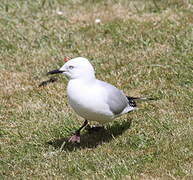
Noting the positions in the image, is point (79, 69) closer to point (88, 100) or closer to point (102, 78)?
point (88, 100)

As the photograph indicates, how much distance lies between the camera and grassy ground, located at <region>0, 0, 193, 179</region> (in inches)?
216

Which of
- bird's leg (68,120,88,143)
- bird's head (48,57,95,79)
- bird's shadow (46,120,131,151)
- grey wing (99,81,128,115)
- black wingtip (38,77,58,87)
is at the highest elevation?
bird's head (48,57,95,79)

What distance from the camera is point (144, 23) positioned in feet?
30.1

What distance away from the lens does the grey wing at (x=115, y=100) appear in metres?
5.80

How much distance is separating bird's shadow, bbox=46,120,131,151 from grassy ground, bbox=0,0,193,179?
0.01 meters

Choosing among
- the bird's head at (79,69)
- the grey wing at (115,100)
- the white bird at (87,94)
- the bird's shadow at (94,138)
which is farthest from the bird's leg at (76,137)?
the bird's head at (79,69)

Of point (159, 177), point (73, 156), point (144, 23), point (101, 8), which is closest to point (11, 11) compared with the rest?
point (101, 8)

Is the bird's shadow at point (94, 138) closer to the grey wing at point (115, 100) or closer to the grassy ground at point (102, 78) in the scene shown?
the grassy ground at point (102, 78)

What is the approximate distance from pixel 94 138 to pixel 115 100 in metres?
0.56

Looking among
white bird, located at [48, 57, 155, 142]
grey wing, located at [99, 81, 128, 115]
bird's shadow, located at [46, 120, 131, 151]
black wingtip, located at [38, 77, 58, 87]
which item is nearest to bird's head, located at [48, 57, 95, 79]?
white bird, located at [48, 57, 155, 142]

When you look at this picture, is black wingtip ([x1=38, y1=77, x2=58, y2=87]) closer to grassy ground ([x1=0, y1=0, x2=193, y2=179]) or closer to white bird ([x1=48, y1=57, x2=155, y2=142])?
grassy ground ([x1=0, y1=0, x2=193, y2=179])

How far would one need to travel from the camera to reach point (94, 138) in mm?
6207

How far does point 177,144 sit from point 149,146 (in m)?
0.28

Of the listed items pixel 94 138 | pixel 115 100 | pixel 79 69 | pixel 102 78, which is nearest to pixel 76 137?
pixel 94 138
